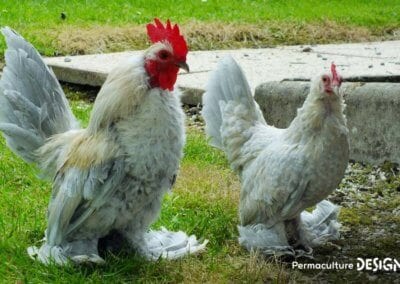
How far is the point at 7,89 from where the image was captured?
4098 mm

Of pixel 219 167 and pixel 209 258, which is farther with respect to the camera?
pixel 219 167

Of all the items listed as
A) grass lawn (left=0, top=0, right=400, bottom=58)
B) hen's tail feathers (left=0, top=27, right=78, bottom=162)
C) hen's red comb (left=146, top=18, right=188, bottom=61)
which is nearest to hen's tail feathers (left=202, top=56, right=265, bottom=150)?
hen's red comb (left=146, top=18, right=188, bottom=61)

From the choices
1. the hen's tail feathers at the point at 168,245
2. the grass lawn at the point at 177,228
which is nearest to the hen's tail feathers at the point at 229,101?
the grass lawn at the point at 177,228

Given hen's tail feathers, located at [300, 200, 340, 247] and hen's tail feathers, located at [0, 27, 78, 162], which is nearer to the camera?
hen's tail feathers, located at [0, 27, 78, 162]

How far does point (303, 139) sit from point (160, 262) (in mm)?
959

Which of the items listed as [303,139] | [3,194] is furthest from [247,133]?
[3,194]

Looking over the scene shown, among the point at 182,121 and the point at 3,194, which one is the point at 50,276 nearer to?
the point at 182,121

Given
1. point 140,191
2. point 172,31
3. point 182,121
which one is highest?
point 172,31

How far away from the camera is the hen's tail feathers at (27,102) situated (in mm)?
4086

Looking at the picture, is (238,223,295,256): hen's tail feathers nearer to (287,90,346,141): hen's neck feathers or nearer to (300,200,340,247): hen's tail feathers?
(300,200,340,247): hen's tail feathers

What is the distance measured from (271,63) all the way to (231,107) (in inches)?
167

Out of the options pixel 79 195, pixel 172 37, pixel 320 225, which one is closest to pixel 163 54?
pixel 172 37

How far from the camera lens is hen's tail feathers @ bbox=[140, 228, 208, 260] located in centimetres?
405

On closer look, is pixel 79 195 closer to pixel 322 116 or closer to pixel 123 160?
pixel 123 160
